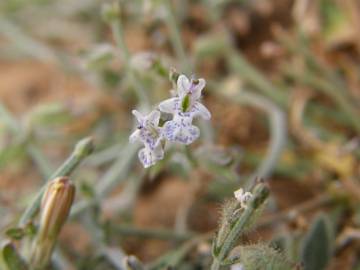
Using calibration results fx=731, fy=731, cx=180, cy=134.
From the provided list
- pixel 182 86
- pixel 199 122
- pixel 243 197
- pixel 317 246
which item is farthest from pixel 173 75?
pixel 199 122

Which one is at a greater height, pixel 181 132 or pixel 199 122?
pixel 199 122

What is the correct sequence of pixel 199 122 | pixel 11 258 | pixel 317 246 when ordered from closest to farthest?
pixel 11 258 < pixel 317 246 < pixel 199 122

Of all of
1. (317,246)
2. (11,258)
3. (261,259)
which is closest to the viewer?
(261,259)

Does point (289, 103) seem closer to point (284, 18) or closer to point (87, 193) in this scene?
point (284, 18)

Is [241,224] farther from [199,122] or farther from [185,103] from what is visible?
[199,122]

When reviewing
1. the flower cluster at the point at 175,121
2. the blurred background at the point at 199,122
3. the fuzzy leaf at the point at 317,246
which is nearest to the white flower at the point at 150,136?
the flower cluster at the point at 175,121

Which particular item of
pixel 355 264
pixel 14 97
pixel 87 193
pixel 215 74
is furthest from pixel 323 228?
pixel 14 97
